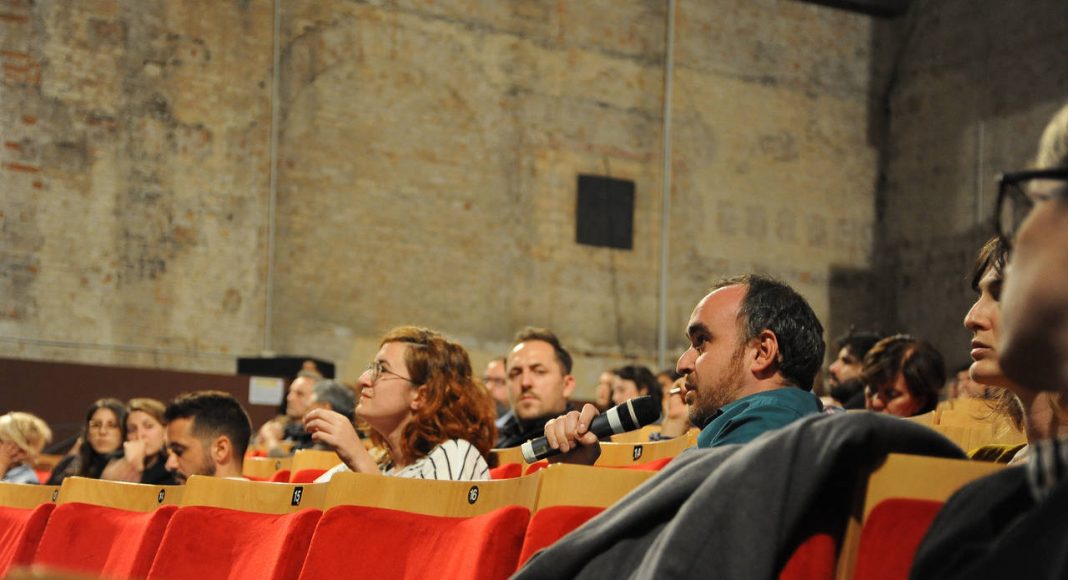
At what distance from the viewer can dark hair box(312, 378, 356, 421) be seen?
6.48 meters

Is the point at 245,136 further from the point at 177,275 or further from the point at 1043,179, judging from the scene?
the point at 1043,179

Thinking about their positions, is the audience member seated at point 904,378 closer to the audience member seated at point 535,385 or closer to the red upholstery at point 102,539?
the audience member seated at point 535,385

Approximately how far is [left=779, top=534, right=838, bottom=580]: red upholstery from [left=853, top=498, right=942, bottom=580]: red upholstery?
0.04 m

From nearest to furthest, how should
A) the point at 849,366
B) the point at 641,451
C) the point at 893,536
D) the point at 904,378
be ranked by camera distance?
the point at 893,536
the point at 641,451
the point at 904,378
the point at 849,366

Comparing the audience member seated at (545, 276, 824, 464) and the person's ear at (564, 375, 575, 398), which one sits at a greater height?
the audience member seated at (545, 276, 824, 464)

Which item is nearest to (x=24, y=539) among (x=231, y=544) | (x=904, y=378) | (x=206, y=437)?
(x=231, y=544)

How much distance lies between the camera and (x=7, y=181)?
10656 mm

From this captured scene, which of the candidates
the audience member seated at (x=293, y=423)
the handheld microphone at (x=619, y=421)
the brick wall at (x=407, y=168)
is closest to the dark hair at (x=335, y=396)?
the audience member seated at (x=293, y=423)

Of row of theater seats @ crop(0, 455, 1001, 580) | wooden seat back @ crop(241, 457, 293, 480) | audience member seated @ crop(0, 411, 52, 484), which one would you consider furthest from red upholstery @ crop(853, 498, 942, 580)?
audience member seated @ crop(0, 411, 52, 484)

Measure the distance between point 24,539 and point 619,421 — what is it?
1.58 metres

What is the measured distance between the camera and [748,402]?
95.0 inches

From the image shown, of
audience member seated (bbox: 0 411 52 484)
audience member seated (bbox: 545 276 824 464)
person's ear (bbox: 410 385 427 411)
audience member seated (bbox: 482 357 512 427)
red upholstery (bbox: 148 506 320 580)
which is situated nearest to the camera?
red upholstery (bbox: 148 506 320 580)

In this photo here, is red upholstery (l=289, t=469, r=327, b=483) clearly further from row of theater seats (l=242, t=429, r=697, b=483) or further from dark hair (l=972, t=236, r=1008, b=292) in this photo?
dark hair (l=972, t=236, r=1008, b=292)

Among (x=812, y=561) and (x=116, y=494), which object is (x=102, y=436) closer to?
(x=116, y=494)
